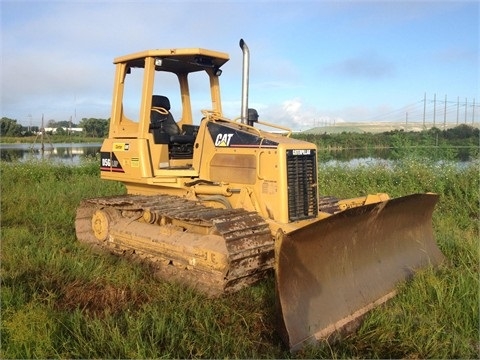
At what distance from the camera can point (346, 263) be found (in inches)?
181

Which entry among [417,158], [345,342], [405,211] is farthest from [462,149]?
[345,342]

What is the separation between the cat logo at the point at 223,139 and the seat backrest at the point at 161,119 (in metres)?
1.03

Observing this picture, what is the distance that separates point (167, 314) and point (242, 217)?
4.02ft

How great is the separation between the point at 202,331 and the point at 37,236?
407 cm

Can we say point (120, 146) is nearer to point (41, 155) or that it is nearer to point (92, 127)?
point (41, 155)

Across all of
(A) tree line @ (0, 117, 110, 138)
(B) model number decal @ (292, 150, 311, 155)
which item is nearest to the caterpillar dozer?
(B) model number decal @ (292, 150, 311, 155)

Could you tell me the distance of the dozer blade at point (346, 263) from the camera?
388 centimetres

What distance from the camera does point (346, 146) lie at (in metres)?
33.6

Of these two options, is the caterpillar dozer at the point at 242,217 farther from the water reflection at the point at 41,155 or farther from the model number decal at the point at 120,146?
the water reflection at the point at 41,155

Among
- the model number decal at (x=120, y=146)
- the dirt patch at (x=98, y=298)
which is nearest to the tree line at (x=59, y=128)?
the model number decal at (x=120, y=146)

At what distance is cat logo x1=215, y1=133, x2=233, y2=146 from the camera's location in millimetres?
5659

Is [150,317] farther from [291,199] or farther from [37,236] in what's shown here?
[37,236]

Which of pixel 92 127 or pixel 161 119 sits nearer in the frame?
pixel 161 119

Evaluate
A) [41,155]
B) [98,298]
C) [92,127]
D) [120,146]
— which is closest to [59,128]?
[92,127]
